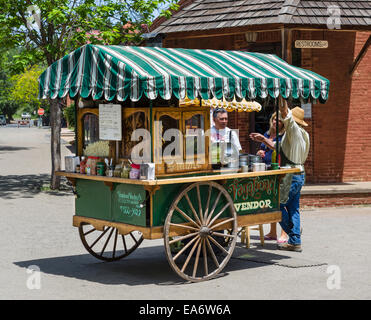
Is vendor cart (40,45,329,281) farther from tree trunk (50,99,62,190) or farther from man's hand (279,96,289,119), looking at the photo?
tree trunk (50,99,62,190)

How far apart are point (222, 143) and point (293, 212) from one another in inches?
64.0

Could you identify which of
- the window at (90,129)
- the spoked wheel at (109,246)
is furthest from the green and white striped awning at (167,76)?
the spoked wheel at (109,246)

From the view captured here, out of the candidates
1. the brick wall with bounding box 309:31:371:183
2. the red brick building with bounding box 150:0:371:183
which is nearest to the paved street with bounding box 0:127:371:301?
the brick wall with bounding box 309:31:371:183

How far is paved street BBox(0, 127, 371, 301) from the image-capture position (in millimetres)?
7281

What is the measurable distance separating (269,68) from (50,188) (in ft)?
29.0

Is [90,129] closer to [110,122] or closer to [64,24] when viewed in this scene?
[110,122]

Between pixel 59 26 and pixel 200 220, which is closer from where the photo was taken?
pixel 200 220

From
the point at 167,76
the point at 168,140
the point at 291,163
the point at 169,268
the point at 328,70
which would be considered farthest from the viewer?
the point at 328,70

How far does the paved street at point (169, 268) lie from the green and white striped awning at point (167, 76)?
204 centimetres

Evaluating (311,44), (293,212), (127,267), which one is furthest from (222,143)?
(311,44)

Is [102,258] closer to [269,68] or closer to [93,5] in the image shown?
[269,68]

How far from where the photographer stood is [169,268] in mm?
8617

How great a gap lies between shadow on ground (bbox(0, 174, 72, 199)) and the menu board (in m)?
7.64
